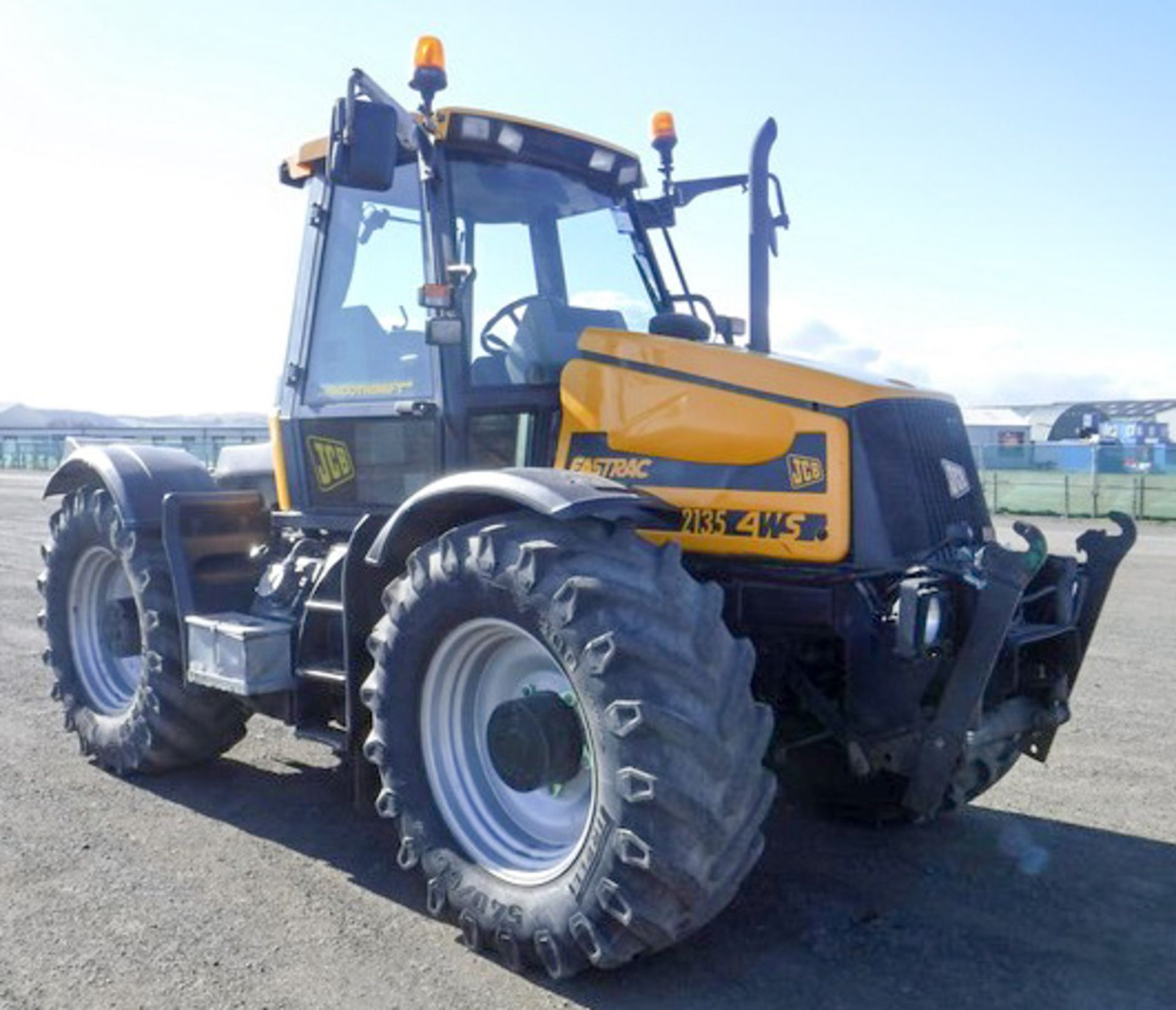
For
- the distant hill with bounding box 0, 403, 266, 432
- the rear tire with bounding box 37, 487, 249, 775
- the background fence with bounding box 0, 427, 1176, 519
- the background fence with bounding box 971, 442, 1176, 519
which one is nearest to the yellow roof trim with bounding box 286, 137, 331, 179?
the rear tire with bounding box 37, 487, 249, 775

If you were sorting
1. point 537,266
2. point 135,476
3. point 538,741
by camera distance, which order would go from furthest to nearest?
point 135,476
point 537,266
point 538,741

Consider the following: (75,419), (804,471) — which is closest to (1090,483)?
(804,471)

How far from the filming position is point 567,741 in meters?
3.99

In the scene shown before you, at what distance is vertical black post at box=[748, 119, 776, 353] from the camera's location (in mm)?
4473

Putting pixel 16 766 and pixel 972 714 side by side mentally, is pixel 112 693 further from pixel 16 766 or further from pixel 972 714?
pixel 972 714

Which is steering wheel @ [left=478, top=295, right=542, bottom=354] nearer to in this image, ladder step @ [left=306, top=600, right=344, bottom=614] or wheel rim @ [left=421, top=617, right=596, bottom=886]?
ladder step @ [left=306, top=600, right=344, bottom=614]

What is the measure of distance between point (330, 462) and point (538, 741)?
217 cm

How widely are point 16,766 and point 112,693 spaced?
1.88ft

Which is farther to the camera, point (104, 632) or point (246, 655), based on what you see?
point (104, 632)

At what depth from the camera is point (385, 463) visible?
5332 millimetres

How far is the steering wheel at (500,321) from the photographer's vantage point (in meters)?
4.99

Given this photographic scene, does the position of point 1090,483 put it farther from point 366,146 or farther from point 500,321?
point 366,146

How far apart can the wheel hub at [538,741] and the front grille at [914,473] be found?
1216 mm

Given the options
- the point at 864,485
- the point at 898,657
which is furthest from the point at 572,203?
the point at 898,657
